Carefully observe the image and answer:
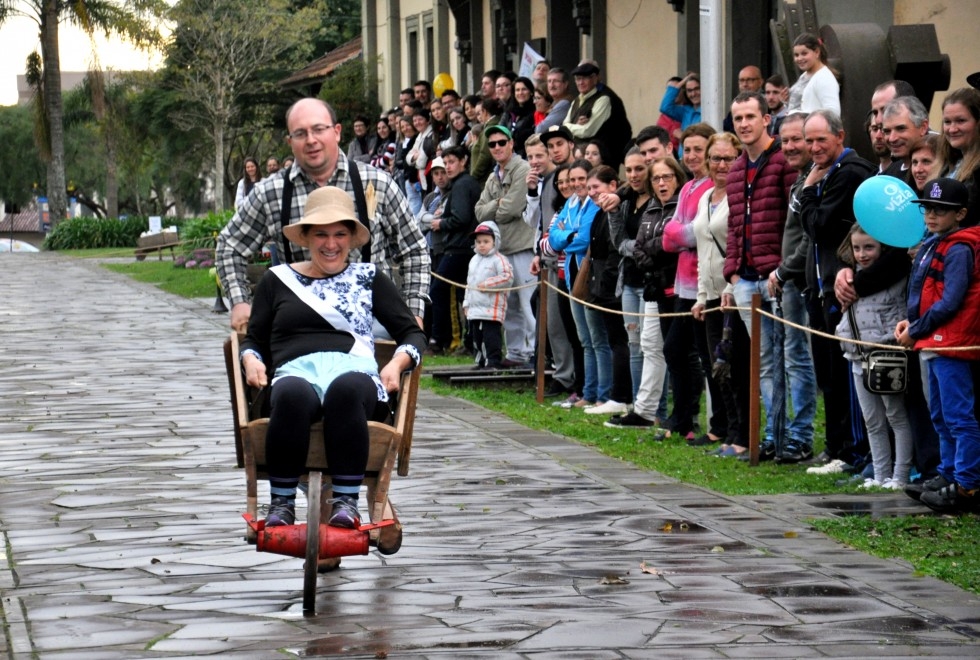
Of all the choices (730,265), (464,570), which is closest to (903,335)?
(730,265)

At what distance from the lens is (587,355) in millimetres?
14297

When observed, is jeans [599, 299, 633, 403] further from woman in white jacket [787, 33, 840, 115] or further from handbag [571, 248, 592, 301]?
woman in white jacket [787, 33, 840, 115]

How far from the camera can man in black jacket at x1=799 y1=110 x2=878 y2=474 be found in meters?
10.3

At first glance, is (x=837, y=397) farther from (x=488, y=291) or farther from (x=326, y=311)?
(x=488, y=291)

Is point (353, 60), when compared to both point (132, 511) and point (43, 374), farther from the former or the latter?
point (132, 511)

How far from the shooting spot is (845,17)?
1578cm

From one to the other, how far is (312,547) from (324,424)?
0.52 metres

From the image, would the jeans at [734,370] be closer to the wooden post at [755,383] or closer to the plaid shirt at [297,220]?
the wooden post at [755,383]

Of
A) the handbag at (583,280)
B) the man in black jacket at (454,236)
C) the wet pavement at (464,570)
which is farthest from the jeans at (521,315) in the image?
the wet pavement at (464,570)

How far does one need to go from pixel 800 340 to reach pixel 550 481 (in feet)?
6.12

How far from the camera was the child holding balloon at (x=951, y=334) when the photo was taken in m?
8.91

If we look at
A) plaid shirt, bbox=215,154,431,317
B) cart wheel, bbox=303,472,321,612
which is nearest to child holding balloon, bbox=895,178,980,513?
plaid shirt, bbox=215,154,431,317

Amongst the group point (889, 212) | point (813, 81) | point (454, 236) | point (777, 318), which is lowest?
point (777, 318)

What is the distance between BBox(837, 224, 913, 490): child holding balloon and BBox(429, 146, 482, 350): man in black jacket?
804 centimetres
